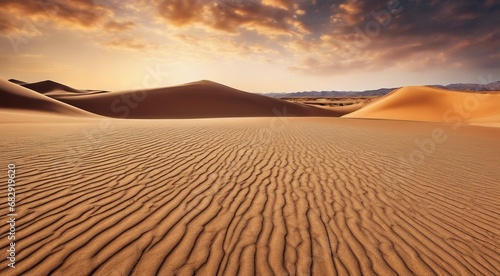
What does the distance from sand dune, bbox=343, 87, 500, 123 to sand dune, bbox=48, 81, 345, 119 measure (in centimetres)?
1370

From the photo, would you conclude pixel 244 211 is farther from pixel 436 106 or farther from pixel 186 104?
pixel 436 106

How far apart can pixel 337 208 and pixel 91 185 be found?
4.31 metres

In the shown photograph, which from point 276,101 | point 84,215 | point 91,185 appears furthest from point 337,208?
point 276,101

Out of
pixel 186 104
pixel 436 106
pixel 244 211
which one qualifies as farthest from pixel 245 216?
pixel 436 106

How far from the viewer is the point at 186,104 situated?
4166 cm

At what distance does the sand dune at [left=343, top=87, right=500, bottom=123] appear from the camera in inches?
1187

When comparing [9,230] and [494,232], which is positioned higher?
[9,230]

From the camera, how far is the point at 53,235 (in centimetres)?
292

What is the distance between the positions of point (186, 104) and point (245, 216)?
40008 millimetres

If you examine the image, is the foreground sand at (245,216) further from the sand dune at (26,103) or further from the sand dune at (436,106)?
the sand dune at (436,106)

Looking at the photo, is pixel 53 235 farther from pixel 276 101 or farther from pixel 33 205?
pixel 276 101

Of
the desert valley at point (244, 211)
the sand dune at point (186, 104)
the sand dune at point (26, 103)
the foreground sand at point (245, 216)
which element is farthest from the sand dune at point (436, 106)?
the sand dune at point (26, 103)

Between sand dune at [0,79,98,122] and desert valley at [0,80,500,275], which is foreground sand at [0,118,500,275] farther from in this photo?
sand dune at [0,79,98,122]

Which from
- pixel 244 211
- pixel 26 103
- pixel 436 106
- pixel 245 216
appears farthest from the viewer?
pixel 436 106
